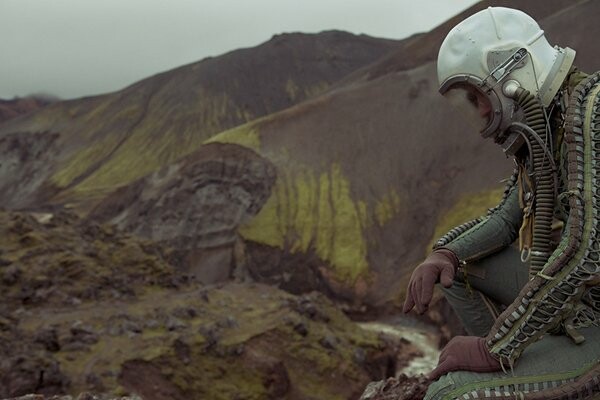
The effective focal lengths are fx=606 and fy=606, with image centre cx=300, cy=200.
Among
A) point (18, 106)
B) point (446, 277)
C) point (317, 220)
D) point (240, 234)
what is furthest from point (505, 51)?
point (18, 106)

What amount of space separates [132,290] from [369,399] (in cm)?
1841

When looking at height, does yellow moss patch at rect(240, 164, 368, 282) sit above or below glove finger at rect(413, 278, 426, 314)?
below

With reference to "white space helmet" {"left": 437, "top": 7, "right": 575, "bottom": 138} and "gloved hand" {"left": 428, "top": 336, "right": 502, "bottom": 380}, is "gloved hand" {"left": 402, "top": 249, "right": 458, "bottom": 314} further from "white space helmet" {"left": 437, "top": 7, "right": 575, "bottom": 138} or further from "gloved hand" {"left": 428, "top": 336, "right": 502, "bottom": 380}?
"white space helmet" {"left": 437, "top": 7, "right": 575, "bottom": 138}

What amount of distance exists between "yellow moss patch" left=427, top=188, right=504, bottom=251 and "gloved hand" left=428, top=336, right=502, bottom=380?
114 ft

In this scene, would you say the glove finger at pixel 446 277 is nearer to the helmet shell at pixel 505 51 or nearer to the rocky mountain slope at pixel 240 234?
the helmet shell at pixel 505 51

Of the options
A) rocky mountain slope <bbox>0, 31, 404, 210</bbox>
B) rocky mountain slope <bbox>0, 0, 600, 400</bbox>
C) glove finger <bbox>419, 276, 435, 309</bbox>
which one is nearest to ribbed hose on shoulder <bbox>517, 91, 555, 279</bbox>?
glove finger <bbox>419, 276, 435, 309</bbox>

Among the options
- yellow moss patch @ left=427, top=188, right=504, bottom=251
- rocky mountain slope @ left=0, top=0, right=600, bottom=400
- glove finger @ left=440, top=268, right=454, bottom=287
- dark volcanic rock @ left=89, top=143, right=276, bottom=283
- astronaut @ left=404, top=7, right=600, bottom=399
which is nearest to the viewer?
astronaut @ left=404, top=7, right=600, bottom=399

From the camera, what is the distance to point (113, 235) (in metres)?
28.8

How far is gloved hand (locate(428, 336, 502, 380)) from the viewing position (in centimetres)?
365

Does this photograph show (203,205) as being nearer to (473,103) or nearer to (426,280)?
(473,103)

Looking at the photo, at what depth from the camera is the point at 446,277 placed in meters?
4.31

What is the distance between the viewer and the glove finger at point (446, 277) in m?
4.28

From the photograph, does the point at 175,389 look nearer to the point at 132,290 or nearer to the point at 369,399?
the point at 132,290

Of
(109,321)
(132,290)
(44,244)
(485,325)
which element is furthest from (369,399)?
(44,244)
